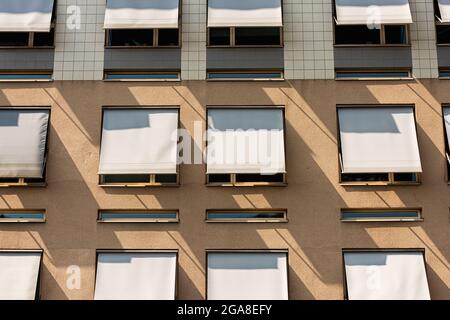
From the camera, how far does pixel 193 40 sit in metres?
17.8

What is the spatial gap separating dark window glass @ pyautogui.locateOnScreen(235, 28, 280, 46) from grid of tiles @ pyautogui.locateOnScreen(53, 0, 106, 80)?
395 cm

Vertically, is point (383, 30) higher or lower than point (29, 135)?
higher

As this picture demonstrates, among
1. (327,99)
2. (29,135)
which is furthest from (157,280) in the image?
(327,99)

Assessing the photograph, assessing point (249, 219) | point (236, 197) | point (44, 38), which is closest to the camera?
point (249, 219)

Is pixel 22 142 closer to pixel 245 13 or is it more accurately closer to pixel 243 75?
pixel 243 75

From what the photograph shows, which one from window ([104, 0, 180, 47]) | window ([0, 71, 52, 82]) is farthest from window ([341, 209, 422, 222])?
window ([0, 71, 52, 82])

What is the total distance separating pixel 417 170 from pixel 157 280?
7.33 m

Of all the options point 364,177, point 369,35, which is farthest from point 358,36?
point 364,177

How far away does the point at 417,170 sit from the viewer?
16.2 meters

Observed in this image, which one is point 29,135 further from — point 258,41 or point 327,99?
point 327,99

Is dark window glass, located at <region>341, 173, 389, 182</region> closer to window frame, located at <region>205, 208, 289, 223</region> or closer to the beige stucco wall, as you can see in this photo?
the beige stucco wall

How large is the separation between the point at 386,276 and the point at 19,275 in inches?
368
